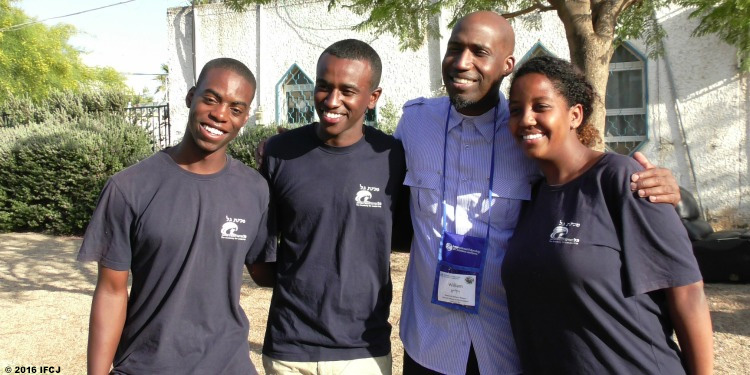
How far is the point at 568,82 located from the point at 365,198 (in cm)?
88

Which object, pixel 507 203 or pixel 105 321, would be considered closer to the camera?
pixel 105 321

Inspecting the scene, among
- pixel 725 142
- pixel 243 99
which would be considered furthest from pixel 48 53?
pixel 243 99

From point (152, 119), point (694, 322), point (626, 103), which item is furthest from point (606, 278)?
point (152, 119)

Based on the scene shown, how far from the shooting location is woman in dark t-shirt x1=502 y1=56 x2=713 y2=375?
2.04 meters

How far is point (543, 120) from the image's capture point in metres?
2.29

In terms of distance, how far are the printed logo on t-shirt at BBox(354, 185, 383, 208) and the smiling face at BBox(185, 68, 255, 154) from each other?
539 mm

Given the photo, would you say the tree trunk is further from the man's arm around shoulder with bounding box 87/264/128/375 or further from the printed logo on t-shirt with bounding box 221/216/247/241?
the man's arm around shoulder with bounding box 87/264/128/375

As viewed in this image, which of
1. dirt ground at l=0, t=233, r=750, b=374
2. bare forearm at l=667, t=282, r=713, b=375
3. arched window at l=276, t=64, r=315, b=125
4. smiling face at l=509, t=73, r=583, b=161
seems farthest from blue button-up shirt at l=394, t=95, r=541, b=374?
arched window at l=276, t=64, r=315, b=125

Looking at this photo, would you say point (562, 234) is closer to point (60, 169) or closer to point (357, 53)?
point (357, 53)

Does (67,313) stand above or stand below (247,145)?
below

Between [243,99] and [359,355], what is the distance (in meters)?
1.08

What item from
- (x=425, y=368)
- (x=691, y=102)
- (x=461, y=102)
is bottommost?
(x=425, y=368)

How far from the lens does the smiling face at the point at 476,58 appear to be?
2.54 metres

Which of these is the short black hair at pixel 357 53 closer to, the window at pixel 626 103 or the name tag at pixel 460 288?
the name tag at pixel 460 288
